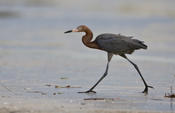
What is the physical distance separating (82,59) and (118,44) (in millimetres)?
4317

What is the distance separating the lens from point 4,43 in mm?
18156

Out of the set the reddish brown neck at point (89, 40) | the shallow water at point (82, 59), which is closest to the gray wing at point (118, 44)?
the reddish brown neck at point (89, 40)

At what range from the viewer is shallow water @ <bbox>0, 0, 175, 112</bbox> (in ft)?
32.8

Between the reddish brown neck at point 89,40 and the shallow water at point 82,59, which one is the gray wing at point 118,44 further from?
the shallow water at point 82,59

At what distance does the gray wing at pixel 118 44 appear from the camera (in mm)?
10604

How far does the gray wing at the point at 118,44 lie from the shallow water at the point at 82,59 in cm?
72

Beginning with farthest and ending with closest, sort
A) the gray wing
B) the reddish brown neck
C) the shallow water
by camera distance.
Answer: the reddish brown neck → the gray wing → the shallow water

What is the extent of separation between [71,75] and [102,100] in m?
2.82

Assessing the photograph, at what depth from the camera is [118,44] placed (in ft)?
34.9

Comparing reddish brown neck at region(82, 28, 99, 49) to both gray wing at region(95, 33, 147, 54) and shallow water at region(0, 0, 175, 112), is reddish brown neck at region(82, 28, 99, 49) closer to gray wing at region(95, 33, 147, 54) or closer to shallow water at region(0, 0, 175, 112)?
gray wing at region(95, 33, 147, 54)

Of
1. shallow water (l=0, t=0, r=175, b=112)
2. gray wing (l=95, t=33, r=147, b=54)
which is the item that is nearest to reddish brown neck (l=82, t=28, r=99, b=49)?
gray wing (l=95, t=33, r=147, b=54)

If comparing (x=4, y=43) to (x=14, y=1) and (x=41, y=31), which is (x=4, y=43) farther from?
(x=14, y=1)

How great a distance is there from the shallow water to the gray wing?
0.72 meters

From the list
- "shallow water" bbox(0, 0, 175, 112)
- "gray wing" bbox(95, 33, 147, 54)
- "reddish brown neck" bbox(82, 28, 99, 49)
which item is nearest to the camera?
"shallow water" bbox(0, 0, 175, 112)
